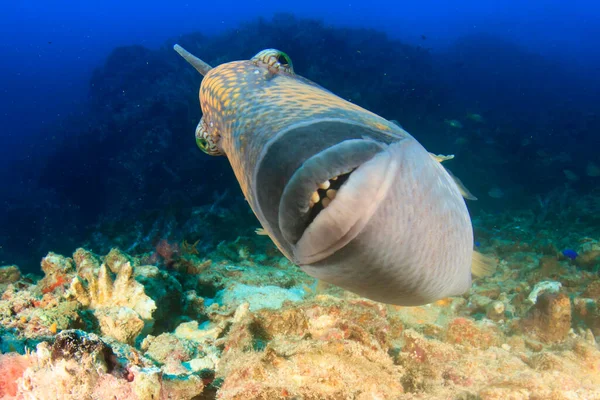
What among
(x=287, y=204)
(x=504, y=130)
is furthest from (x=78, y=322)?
(x=504, y=130)

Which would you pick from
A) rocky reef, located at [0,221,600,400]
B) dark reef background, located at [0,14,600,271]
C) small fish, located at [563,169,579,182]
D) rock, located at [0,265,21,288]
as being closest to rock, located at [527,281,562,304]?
rocky reef, located at [0,221,600,400]

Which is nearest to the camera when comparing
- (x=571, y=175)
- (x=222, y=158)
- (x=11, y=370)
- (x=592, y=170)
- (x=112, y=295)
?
(x=11, y=370)

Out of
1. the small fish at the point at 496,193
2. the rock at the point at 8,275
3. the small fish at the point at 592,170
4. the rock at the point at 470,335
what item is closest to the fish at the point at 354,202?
the rock at the point at 470,335

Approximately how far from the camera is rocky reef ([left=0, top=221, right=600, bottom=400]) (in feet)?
5.72

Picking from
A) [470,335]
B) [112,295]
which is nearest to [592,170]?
[470,335]

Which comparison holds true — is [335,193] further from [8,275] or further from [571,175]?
[571,175]

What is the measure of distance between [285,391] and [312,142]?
1.45 metres

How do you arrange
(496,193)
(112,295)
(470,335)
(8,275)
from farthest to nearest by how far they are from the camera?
(496,193) < (8,275) < (112,295) < (470,335)

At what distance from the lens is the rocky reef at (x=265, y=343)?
5.72 ft

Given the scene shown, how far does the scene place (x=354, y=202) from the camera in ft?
2.64

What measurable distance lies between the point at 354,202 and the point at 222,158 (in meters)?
15.6

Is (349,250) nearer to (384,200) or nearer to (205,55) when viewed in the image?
(384,200)

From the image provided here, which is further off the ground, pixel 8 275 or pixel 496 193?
pixel 496 193

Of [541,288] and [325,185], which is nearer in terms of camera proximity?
[325,185]
